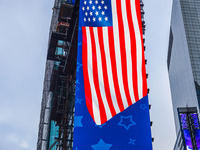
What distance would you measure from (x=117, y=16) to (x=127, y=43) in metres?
1.68


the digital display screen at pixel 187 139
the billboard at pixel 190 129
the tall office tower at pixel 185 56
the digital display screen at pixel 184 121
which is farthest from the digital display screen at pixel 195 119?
the tall office tower at pixel 185 56

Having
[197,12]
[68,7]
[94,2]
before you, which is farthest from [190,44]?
[94,2]

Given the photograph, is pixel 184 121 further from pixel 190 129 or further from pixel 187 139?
pixel 187 139

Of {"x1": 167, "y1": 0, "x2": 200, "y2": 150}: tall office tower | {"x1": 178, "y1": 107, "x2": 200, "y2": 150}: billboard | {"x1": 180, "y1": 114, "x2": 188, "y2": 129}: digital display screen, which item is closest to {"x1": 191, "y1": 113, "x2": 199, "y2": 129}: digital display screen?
{"x1": 178, "y1": 107, "x2": 200, "y2": 150}: billboard

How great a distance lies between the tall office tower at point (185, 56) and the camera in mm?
104188

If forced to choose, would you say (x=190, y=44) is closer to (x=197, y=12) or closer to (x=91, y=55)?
(x=197, y=12)

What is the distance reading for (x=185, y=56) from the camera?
11650 cm

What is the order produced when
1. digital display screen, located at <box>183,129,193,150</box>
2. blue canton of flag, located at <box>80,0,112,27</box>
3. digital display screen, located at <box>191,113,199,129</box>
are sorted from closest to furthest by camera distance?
blue canton of flag, located at <box>80,0,112,27</box>, digital display screen, located at <box>183,129,193,150</box>, digital display screen, located at <box>191,113,199,129</box>

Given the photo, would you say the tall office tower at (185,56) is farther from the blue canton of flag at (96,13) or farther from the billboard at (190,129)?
the blue canton of flag at (96,13)

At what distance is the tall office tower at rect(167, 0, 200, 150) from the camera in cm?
10419

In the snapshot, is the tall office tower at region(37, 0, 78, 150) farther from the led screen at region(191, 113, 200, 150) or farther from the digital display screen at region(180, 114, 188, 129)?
the led screen at region(191, 113, 200, 150)

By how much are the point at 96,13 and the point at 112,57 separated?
9.97ft

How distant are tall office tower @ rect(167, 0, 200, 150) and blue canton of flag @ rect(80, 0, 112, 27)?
81.3 metres

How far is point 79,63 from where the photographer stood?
55.0 feet
